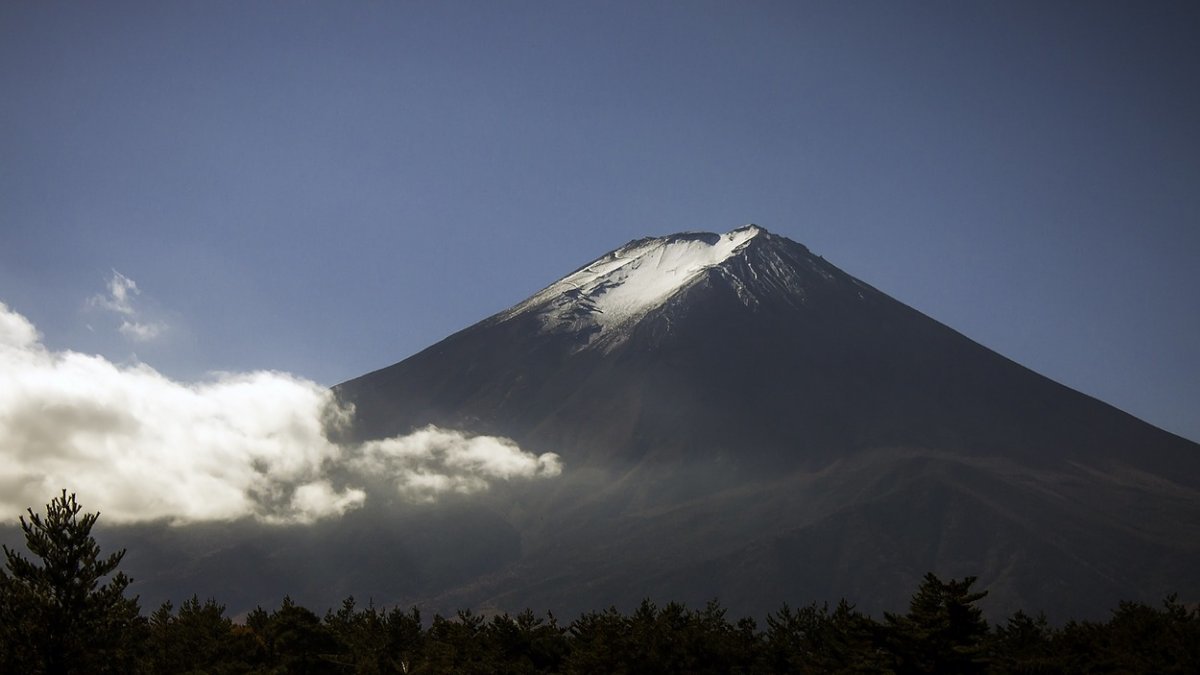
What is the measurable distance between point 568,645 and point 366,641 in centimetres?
1169

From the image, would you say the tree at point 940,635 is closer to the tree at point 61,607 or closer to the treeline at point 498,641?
the treeline at point 498,641

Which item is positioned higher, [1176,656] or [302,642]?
[302,642]

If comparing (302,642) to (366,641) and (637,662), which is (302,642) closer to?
(366,641)

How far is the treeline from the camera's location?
30.6m

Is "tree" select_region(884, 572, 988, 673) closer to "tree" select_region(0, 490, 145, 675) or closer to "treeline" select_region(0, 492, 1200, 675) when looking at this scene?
"treeline" select_region(0, 492, 1200, 675)

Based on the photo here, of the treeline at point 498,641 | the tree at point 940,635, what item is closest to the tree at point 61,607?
the treeline at point 498,641

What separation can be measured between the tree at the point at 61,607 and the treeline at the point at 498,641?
36 millimetres

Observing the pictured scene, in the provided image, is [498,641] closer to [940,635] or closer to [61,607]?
[940,635]

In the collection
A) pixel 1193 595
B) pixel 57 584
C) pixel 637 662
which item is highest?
pixel 57 584

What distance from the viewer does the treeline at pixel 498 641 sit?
3056 centimetres

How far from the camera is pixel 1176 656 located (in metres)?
42.6

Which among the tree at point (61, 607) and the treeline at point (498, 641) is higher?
the tree at point (61, 607)

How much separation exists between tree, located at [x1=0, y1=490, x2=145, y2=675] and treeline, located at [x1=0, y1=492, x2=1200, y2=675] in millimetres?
36

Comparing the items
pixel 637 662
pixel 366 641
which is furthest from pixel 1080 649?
pixel 366 641
